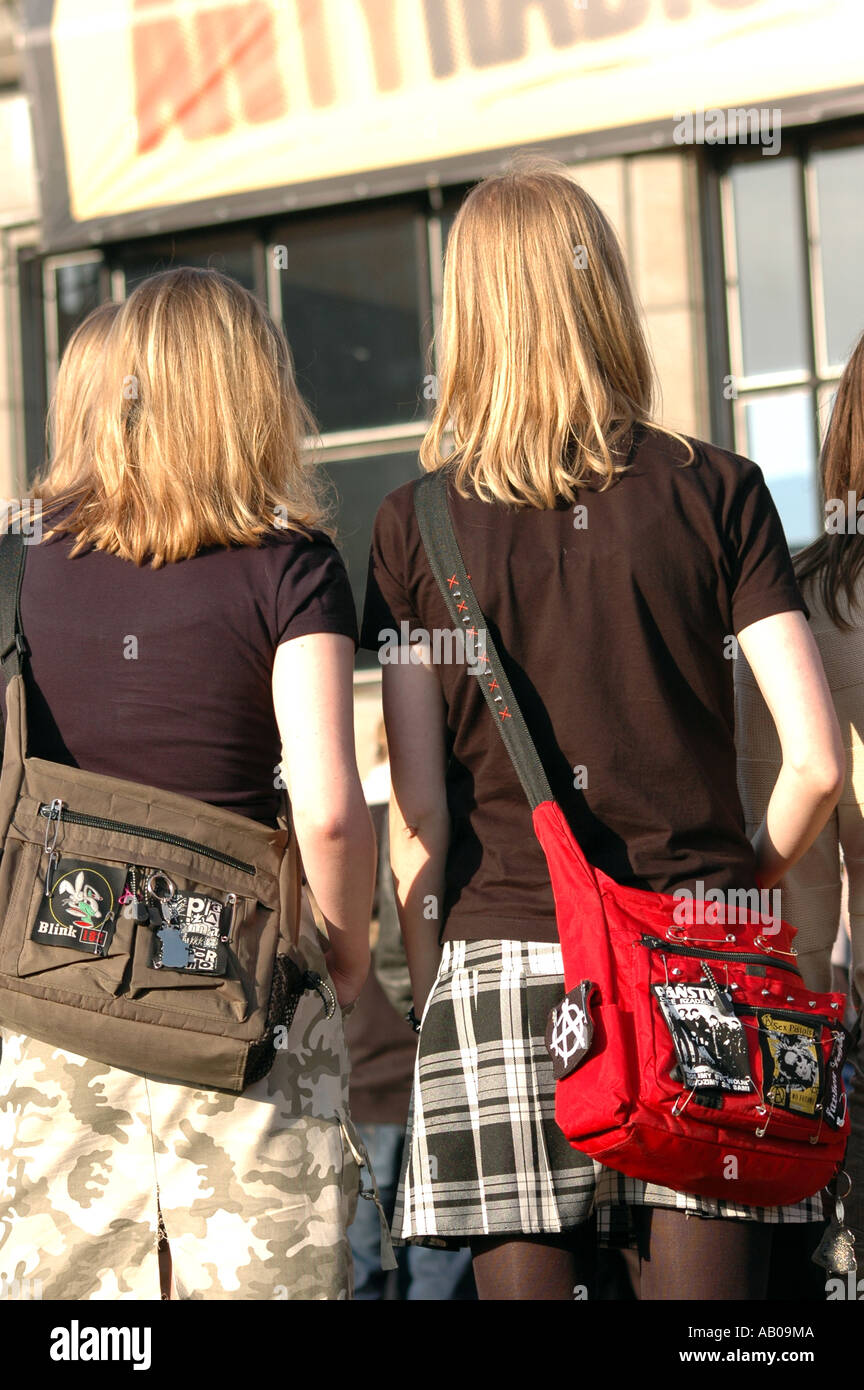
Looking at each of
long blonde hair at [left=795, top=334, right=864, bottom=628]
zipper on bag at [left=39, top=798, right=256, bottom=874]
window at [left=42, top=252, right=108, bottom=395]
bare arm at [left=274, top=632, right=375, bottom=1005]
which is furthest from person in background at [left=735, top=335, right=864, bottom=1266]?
window at [left=42, top=252, right=108, bottom=395]

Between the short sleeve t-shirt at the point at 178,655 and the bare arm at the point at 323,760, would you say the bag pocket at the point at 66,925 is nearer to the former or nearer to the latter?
the short sleeve t-shirt at the point at 178,655

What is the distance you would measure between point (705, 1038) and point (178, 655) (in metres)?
1.04

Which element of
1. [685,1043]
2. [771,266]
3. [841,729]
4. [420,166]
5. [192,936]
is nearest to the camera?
[685,1043]

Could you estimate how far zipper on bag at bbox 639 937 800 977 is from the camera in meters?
2.20

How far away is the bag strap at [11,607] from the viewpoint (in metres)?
2.47

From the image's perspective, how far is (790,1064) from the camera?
2203 mm

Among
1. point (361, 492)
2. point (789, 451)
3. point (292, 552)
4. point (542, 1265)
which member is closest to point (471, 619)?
point (292, 552)

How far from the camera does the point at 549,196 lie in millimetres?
2537

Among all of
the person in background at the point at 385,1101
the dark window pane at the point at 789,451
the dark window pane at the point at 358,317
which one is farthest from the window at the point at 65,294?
the person in background at the point at 385,1101

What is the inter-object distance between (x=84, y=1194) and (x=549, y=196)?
1.86 m

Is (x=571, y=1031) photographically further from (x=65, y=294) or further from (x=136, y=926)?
(x=65, y=294)

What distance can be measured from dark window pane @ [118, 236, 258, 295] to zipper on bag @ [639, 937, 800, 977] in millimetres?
7078

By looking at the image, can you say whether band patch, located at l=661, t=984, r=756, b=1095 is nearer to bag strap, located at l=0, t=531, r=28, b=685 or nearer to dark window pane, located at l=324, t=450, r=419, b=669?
bag strap, located at l=0, t=531, r=28, b=685

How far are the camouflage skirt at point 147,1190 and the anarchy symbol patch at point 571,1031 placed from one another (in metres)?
0.53
